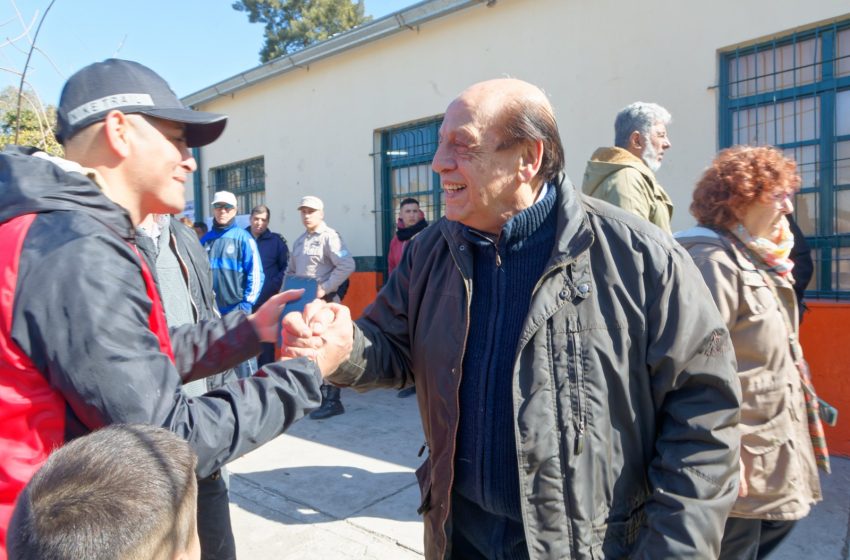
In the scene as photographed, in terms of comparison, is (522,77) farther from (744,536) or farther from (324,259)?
(744,536)

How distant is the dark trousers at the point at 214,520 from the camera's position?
8.15 feet

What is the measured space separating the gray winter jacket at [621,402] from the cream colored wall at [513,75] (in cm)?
386

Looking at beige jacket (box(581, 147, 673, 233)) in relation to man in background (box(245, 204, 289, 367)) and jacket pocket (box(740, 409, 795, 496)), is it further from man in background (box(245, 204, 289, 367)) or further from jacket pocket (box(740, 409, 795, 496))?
man in background (box(245, 204, 289, 367))

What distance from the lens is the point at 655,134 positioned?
336cm

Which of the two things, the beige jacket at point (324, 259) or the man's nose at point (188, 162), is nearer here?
the man's nose at point (188, 162)

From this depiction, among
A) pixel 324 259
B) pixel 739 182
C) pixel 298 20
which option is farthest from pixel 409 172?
pixel 298 20

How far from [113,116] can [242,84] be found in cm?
882

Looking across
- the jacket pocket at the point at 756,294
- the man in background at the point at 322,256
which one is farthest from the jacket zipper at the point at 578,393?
the man in background at the point at 322,256

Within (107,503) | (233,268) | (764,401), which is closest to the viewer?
(107,503)

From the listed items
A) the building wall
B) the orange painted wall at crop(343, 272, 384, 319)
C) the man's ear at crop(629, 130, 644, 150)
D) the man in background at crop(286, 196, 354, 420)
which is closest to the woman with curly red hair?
the man's ear at crop(629, 130, 644, 150)

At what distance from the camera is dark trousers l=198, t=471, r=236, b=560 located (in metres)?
2.48

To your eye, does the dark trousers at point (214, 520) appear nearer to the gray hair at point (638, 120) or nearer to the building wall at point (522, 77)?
the gray hair at point (638, 120)

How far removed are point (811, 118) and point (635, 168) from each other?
8.27 ft

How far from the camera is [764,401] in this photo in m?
2.25
